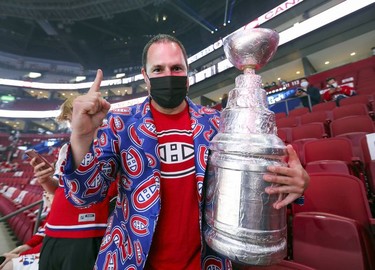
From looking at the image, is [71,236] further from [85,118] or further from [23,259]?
[85,118]

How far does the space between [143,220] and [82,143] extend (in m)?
0.28

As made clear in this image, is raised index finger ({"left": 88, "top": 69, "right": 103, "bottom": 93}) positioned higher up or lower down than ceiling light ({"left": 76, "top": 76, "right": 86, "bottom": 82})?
lower down

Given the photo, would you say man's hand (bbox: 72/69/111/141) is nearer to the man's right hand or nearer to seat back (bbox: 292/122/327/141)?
the man's right hand

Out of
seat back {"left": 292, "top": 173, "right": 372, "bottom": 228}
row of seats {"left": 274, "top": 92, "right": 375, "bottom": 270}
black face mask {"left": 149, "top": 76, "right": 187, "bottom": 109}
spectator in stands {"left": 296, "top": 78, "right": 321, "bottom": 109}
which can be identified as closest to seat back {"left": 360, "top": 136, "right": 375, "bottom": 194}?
row of seats {"left": 274, "top": 92, "right": 375, "bottom": 270}

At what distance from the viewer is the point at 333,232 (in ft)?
2.97

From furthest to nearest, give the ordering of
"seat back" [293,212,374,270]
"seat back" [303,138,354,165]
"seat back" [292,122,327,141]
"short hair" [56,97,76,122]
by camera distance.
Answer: "seat back" [292,122,327,141] < "seat back" [303,138,354,165] < "short hair" [56,97,76,122] < "seat back" [293,212,374,270]

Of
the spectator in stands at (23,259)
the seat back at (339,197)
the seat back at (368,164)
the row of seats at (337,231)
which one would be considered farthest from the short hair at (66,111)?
the seat back at (368,164)

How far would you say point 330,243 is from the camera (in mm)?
899

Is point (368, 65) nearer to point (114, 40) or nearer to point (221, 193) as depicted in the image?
point (221, 193)

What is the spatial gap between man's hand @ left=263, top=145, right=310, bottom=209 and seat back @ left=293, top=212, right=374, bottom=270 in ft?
1.88

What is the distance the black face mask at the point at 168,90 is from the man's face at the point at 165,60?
0.02 m

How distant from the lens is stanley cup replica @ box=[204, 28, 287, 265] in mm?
479

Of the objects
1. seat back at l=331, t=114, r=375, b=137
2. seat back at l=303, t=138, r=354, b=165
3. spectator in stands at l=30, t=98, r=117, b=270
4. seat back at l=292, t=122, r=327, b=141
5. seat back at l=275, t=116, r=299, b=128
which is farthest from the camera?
seat back at l=275, t=116, r=299, b=128

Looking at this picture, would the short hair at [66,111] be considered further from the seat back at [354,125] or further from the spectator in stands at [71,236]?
the seat back at [354,125]
